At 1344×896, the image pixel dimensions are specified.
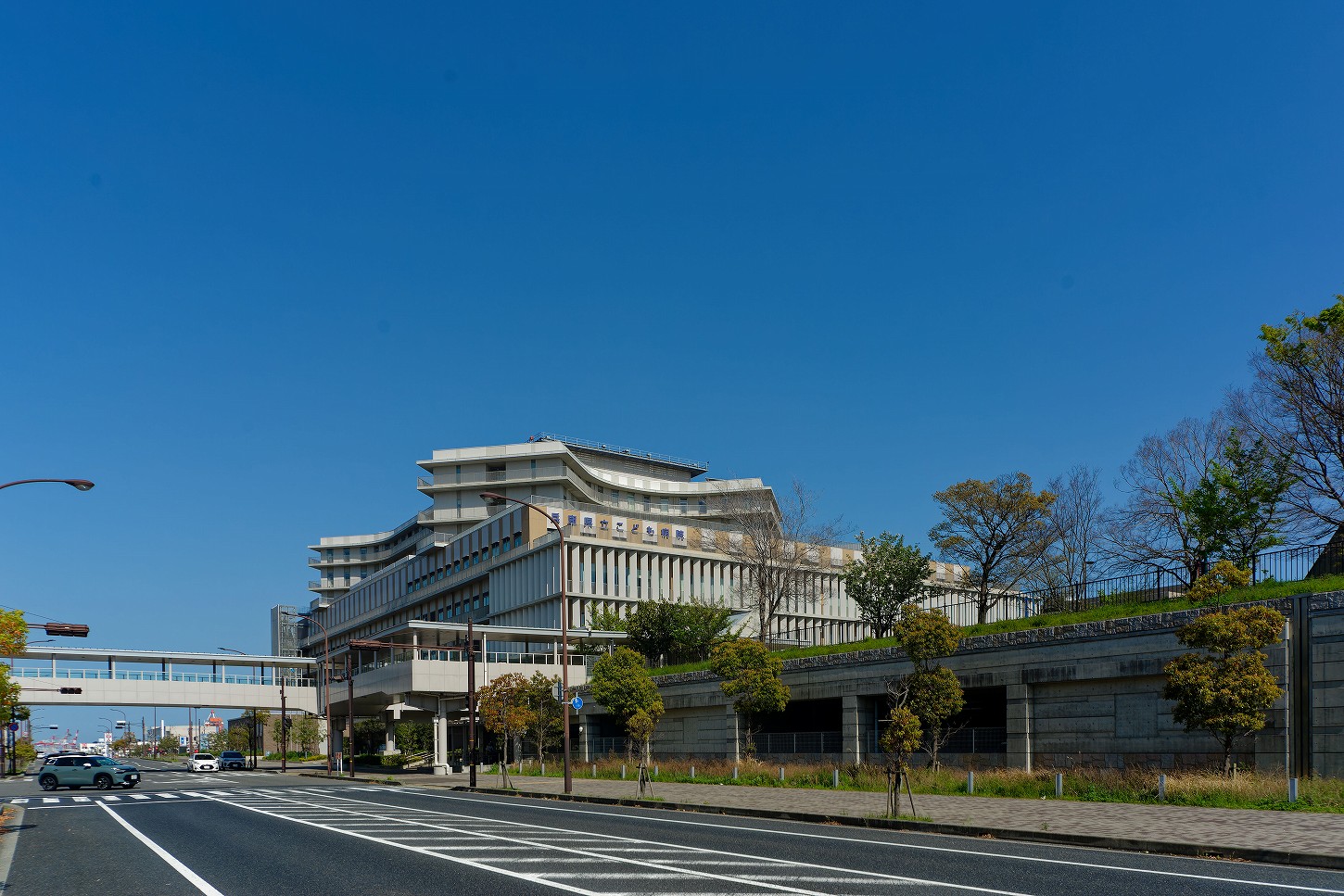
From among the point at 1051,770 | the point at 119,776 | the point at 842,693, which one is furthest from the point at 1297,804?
the point at 119,776

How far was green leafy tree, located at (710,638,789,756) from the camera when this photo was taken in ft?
143

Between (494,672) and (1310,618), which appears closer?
(1310,618)

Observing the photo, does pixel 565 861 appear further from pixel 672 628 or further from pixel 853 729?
pixel 672 628

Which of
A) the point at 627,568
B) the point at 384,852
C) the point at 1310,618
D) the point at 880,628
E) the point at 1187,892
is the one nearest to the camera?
the point at 1187,892

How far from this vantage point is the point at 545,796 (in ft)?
123

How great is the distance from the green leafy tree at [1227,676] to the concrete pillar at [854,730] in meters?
16.3

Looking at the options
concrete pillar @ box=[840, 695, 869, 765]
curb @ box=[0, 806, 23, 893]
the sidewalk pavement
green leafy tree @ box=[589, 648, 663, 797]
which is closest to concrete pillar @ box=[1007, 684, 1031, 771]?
the sidewalk pavement

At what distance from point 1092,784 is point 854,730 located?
14.6 meters

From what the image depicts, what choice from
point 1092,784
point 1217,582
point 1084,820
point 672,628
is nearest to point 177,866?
point 1084,820

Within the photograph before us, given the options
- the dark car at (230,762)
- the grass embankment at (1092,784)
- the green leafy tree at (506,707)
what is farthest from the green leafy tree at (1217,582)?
the dark car at (230,762)

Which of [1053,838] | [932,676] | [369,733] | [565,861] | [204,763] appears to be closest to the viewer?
[565,861]

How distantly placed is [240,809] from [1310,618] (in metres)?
29.2

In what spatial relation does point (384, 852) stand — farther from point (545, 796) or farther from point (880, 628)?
point (880, 628)

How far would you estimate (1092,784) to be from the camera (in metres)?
27.4
